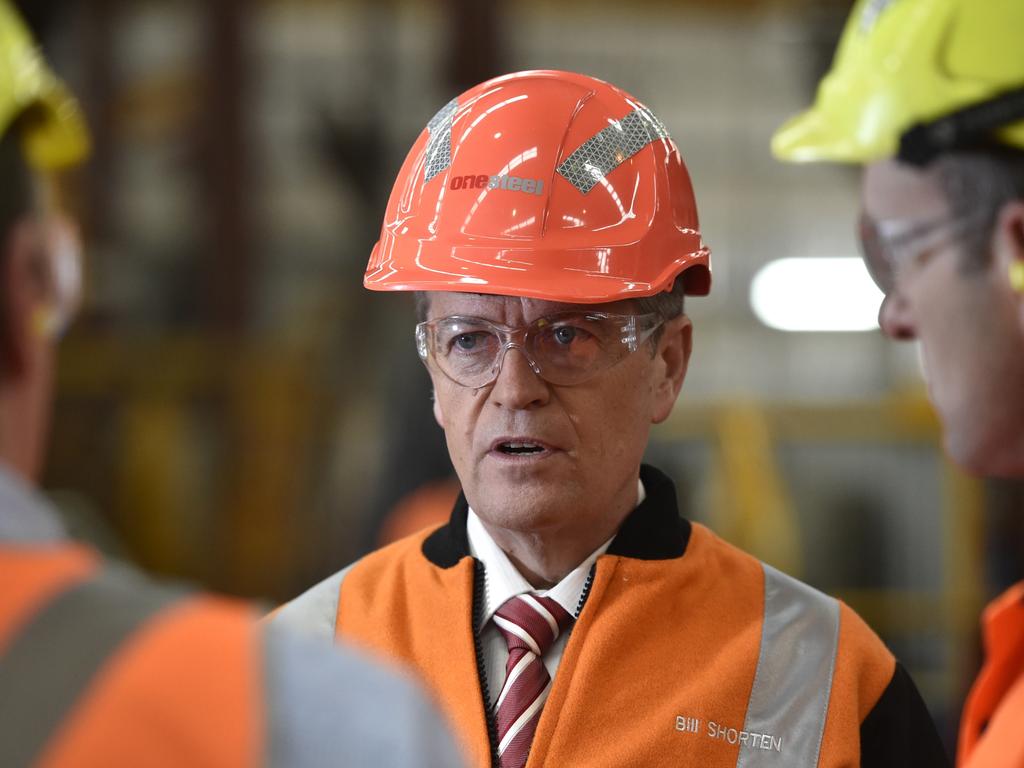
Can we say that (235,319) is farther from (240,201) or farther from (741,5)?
(741,5)

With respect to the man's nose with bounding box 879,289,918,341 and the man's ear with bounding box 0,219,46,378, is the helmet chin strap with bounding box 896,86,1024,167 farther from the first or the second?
the man's ear with bounding box 0,219,46,378

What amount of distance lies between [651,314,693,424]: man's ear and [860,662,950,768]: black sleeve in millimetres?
618

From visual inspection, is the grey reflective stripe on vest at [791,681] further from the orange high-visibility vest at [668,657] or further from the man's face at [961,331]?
the man's face at [961,331]

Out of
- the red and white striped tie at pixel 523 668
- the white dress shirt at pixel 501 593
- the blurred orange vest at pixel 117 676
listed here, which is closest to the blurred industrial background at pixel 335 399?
the white dress shirt at pixel 501 593

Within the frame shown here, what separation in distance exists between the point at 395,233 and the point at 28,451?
113cm

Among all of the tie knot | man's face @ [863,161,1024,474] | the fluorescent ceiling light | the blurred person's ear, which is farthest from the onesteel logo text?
the fluorescent ceiling light

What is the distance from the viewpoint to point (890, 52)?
2029mm

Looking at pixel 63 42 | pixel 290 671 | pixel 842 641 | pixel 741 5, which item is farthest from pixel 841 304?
pixel 290 671

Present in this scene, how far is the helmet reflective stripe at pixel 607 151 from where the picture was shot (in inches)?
87.2

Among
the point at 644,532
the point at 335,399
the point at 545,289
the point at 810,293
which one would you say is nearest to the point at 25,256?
the point at 545,289

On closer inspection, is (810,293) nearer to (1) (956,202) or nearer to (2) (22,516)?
(1) (956,202)

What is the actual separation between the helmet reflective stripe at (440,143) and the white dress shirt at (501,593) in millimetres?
651

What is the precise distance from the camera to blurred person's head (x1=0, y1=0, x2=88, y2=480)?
1272 millimetres

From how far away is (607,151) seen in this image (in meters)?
2.25
